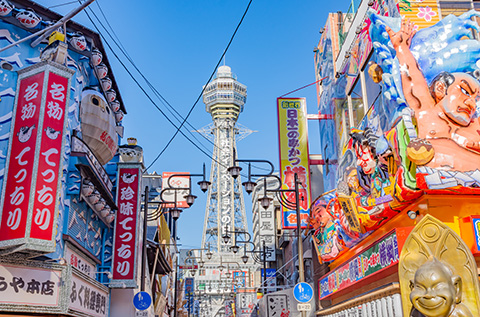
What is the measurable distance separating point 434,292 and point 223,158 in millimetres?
123322

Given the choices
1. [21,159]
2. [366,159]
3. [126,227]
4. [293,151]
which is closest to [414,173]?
[366,159]

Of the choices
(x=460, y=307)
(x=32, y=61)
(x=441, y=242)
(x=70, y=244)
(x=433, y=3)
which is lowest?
(x=460, y=307)

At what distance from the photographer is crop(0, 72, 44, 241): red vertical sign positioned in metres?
12.2

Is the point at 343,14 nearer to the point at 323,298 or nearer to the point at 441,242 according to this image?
the point at 323,298

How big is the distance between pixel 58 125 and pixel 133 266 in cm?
799

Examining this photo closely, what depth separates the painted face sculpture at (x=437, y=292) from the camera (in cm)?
873

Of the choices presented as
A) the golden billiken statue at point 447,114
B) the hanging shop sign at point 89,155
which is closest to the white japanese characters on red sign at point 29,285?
the hanging shop sign at point 89,155

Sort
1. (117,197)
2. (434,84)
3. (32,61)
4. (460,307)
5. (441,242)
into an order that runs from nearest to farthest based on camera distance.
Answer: (460,307) → (441,242) → (434,84) → (32,61) → (117,197)

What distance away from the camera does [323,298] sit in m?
20.6

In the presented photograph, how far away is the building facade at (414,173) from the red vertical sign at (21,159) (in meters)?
8.74

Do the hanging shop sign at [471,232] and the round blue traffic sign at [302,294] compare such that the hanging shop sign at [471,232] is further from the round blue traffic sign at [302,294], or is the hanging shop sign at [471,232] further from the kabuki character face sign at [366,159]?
the round blue traffic sign at [302,294]

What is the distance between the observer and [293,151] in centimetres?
2412

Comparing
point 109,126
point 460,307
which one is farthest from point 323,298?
point 460,307

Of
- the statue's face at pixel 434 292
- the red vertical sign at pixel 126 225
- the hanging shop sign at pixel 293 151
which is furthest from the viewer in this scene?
the hanging shop sign at pixel 293 151
